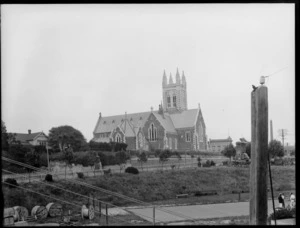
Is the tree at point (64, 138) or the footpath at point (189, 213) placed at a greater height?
the tree at point (64, 138)

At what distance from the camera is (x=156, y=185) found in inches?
1180

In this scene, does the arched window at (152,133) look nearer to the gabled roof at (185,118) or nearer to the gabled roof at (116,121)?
the gabled roof at (116,121)

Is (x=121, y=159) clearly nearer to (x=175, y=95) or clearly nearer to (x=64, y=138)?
(x=64, y=138)

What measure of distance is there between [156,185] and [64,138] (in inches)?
411

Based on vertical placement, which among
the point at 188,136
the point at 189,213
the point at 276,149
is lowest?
the point at 189,213

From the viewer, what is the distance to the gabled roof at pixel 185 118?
56875 mm

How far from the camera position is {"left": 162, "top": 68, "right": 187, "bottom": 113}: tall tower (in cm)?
6359

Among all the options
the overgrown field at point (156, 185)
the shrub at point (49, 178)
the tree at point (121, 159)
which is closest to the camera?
the overgrown field at point (156, 185)

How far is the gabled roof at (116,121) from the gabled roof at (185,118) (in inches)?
259

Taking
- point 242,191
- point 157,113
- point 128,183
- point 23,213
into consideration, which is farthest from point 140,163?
point 23,213

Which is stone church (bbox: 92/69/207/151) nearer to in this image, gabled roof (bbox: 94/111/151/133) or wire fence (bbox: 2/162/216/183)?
gabled roof (bbox: 94/111/151/133)

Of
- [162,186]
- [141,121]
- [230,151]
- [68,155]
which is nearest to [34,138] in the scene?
[68,155]

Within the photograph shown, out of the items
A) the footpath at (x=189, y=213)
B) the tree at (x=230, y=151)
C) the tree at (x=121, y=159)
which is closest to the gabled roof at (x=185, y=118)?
the tree at (x=230, y=151)

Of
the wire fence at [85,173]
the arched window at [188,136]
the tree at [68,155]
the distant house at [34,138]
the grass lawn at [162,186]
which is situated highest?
the distant house at [34,138]
